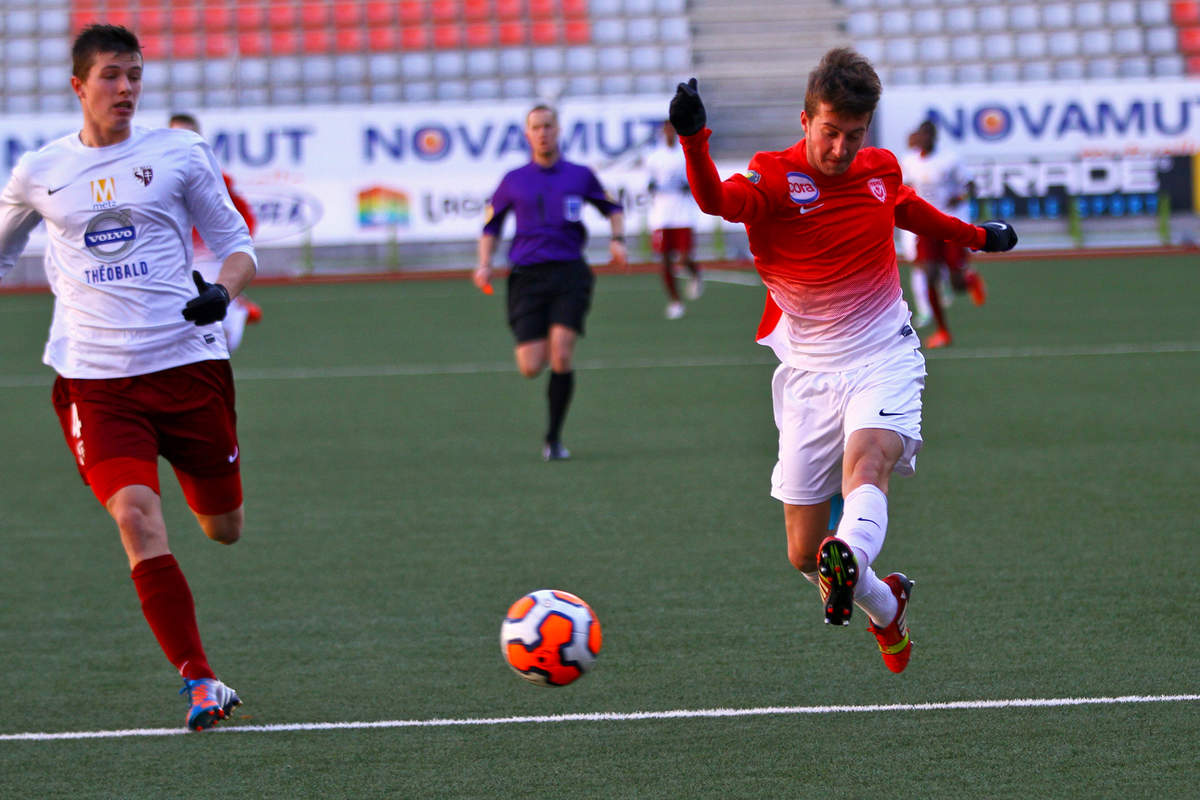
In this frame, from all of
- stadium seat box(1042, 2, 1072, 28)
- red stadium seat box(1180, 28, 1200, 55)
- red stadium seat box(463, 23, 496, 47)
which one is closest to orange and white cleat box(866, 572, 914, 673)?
red stadium seat box(463, 23, 496, 47)

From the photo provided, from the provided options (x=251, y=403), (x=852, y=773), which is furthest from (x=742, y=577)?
(x=251, y=403)

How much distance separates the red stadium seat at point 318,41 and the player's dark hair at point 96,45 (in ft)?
86.5

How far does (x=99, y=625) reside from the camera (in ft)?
19.5

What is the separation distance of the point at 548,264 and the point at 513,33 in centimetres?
2170

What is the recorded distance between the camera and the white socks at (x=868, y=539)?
14.1 feet

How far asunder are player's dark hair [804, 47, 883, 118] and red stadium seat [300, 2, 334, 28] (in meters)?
27.5

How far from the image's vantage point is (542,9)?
30.9m

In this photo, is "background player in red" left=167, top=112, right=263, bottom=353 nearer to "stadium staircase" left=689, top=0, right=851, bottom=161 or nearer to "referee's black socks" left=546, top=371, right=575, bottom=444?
"referee's black socks" left=546, top=371, right=575, bottom=444

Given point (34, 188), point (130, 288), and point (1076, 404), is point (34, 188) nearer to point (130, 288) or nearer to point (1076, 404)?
point (130, 288)

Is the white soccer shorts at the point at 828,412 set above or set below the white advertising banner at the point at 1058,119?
below

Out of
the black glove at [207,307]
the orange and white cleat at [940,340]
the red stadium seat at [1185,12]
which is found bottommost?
the orange and white cleat at [940,340]

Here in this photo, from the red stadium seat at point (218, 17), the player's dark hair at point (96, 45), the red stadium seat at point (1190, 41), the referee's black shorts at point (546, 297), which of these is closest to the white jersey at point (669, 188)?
the referee's black shorts at point (546, 297)

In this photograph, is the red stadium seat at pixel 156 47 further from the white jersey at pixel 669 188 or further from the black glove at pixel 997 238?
the black glove at pixel 997 238

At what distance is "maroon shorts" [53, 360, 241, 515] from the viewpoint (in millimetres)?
4797
